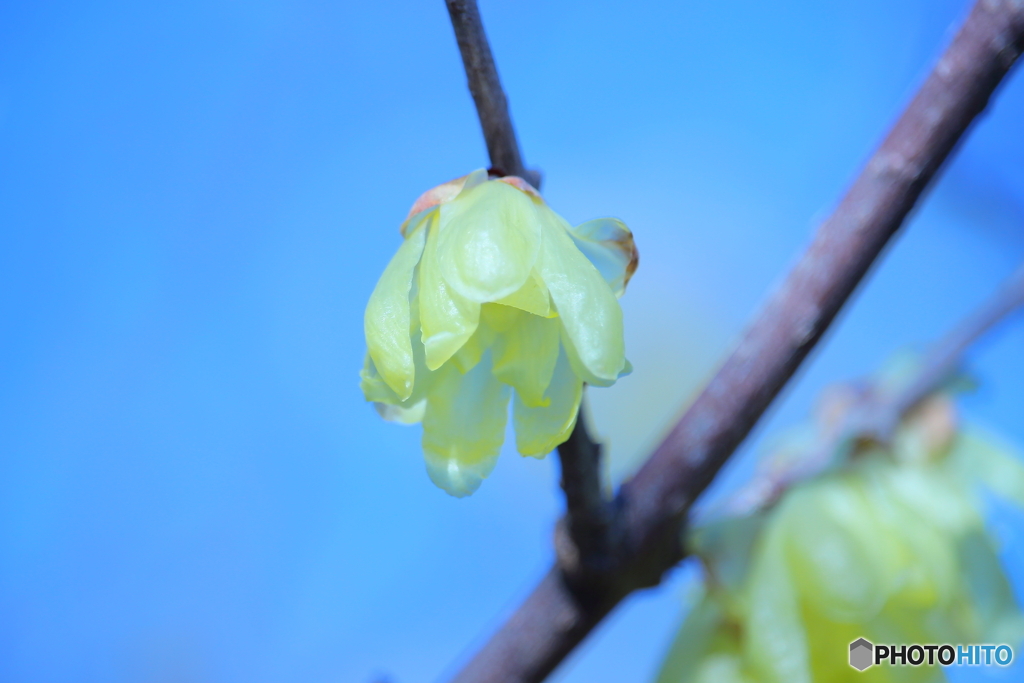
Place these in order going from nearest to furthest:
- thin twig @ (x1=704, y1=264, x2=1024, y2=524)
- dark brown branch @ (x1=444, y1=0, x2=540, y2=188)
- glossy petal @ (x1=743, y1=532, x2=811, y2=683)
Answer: dark brown branch @ (x1=444, y1=0, x2=540, y2=188) < glossy petal @ (x1=743, y1=532, x2=811, y2=683) < thin twig @ (x1=704, y1=264, x2=1024, y2=524)

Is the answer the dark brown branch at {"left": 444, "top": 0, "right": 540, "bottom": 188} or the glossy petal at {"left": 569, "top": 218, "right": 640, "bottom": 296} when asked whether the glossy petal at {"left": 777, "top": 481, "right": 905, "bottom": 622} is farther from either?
the dark brown branch at {"left": 444, "top": 0, "right": 540, "bottom": 188}

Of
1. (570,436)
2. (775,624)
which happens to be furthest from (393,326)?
(775,624)

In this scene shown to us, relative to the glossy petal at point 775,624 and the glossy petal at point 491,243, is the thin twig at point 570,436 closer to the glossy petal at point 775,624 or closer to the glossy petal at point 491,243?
the glossy petal at point 491,243

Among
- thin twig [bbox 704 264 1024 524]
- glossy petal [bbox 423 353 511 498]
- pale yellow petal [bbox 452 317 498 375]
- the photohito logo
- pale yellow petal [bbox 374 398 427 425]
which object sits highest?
pale yellow petal [bbox 374 398 427 425]

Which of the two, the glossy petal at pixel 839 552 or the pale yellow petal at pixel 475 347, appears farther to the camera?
the glossy petal at pixel 839 552

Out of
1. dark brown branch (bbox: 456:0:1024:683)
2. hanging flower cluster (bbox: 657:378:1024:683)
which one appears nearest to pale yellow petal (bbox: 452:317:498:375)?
dark brown branch (bbox: 456:0:1024:683)

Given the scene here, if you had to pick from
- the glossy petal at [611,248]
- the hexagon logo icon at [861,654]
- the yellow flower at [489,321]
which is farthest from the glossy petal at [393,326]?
the hexagon logo icon at [861,654]

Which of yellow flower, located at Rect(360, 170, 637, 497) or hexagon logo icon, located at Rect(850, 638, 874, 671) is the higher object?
yellow flower, located at Rect(360, 170, 637, 497)

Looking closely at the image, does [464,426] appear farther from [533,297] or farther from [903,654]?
[903,654]
